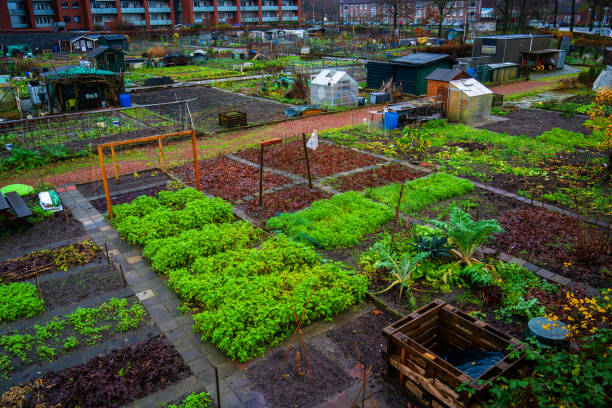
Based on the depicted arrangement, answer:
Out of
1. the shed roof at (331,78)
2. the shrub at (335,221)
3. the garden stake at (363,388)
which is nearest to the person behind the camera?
the garden stake at (363,388)

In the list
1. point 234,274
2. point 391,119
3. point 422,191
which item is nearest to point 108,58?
point 391,119

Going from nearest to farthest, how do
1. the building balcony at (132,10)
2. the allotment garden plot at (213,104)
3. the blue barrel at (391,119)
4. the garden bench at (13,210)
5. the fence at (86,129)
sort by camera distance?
the garden bench at (13,210) → the fence at (86,129) → the blue barrel at (391,119) → the allotment garden plot at (213,104) → the building balcony at (132,10)

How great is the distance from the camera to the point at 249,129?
2444cm

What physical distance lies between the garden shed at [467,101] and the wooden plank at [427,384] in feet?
65.1

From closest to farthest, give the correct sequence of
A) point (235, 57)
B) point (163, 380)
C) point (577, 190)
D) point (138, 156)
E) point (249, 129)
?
point (163, 380) < point (577, 190) < point (138, 156) < point (249, 129) < point (235, 57)

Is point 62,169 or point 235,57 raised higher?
point 235,57

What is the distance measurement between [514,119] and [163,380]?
80.4 ft

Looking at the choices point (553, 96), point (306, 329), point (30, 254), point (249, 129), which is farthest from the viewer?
point (553, 96)

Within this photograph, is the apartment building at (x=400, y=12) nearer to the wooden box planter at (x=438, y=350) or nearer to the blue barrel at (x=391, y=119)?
the blue barrel at (x=391, y=119)

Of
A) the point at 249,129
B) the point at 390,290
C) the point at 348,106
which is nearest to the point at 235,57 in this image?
the point at 348,106

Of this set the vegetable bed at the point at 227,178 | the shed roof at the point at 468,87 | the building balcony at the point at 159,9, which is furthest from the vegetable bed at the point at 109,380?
the building balcony at the point at 159,9

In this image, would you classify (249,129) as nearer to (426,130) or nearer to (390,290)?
(426,130)

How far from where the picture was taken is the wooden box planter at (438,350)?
6457 mm

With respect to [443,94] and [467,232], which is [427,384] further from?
[443,94]
